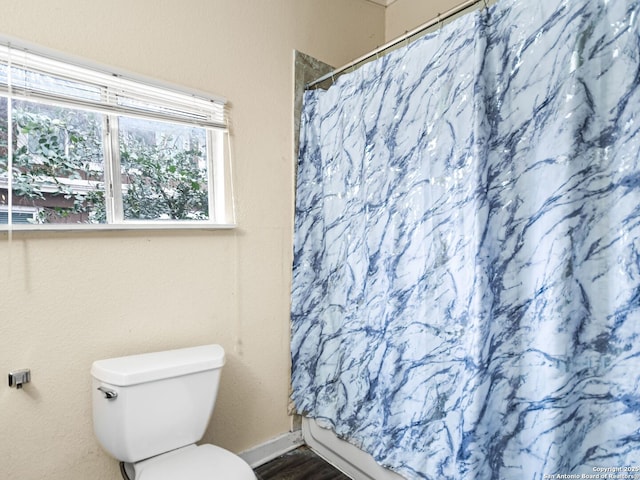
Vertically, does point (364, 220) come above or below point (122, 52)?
below

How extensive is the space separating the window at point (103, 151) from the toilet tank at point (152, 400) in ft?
1.82

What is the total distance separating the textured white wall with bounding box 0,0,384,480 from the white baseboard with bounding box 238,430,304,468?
0.14ft

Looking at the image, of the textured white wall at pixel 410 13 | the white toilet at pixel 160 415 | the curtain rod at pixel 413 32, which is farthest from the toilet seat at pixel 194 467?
the textured white wall at pixel 410 13

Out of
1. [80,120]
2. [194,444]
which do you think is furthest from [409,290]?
[80,120]

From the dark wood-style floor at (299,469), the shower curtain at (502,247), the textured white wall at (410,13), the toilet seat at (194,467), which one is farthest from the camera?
the textured white wall at (410,13)

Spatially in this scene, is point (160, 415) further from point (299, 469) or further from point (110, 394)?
point (299, 469)

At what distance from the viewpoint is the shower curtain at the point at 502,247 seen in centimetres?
107

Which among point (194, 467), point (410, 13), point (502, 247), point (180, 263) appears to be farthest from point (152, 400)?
point (410, 13)

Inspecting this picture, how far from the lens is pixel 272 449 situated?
1.98 m

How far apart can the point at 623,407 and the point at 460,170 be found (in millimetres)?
852

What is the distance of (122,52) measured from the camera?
1.49m

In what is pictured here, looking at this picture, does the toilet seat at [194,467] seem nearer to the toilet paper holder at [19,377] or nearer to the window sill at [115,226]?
the toilet paper holder at [19,377]

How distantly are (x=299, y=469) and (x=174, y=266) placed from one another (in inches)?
47.0

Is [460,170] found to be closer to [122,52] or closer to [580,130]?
[580,130]
